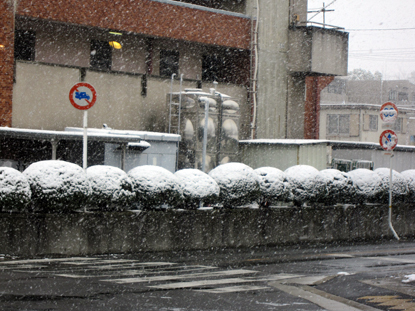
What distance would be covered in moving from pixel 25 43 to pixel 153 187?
12.7m

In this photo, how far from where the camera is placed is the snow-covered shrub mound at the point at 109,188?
1458 centimetres

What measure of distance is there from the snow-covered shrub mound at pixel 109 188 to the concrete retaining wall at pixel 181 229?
326 millimetres

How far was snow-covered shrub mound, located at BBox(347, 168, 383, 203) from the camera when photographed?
20548 mm

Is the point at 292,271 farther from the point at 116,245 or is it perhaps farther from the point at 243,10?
the point at 243,10

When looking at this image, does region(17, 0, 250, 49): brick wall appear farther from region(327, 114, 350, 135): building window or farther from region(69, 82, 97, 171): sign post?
region(327, 114, 350, 135): building window

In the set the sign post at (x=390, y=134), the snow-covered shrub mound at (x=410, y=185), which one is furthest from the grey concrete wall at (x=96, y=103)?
the snow-covered shrub mound at (x=410, y=185)

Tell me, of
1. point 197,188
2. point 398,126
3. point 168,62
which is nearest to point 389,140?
point 197,188

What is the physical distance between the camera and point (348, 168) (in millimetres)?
30016

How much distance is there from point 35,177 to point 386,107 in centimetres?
1160

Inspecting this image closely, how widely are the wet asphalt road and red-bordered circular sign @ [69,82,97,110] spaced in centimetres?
381

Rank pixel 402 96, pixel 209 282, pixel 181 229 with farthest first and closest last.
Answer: pixel 402 96
pixel 181 229
pixel 209 282

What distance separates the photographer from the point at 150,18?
84.9 feet

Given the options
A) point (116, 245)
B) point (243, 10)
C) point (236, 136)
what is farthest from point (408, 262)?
point (243, 10)

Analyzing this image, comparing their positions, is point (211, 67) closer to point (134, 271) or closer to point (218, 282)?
point (134, 271)
